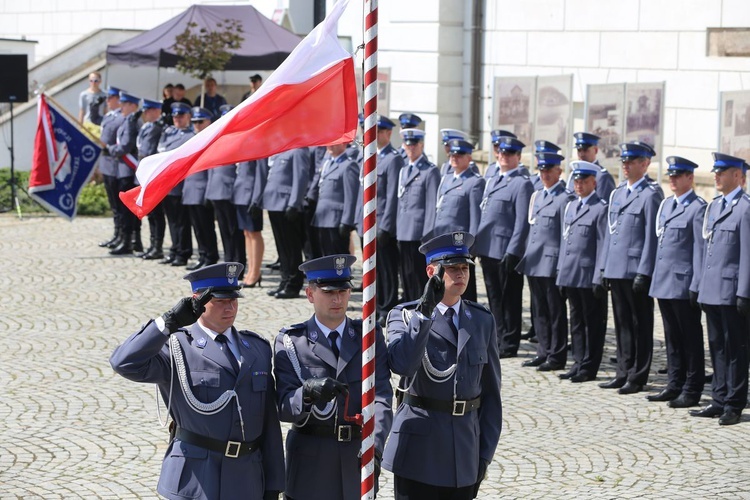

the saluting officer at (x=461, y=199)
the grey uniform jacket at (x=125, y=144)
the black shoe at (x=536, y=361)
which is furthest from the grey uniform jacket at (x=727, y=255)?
the grey uniform jacket at (x=125, y=144)

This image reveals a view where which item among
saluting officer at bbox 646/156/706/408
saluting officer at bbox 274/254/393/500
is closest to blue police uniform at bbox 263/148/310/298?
saluting officer at bbox 646/156/706/408

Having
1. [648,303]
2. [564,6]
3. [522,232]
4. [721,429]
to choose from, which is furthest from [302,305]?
[564,6]

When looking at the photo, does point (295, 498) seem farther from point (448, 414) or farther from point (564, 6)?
point (564, 6)

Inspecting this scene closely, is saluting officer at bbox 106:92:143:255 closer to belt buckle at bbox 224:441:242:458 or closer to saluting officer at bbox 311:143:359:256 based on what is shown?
saluting officer at bbox 311:143:359:256

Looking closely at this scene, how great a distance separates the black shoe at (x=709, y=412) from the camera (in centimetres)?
988

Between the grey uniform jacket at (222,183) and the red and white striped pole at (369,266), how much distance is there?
32.3 ft

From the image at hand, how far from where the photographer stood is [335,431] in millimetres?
5996

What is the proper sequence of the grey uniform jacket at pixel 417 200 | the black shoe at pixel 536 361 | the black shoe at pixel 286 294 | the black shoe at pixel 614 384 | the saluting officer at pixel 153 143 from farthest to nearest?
the saluting officer at pixel 153 143 < the black shoe at pixel 286 294 < the grey uniform jacket at pixel 417 200 < the black shoe at pixel 536 361 < the black shoe at pixel 614 384

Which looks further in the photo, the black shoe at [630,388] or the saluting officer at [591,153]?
the saluting officer at [591,153]

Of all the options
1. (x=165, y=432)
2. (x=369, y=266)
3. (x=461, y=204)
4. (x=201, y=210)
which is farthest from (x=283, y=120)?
(x=201, y=210)

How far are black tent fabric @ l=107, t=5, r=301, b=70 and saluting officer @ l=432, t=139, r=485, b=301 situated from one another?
10.5 metres

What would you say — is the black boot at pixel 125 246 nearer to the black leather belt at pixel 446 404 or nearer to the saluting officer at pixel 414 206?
the saluting officer at pixel 414 206

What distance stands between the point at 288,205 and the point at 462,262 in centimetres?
825

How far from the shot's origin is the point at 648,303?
10820 millimetres
